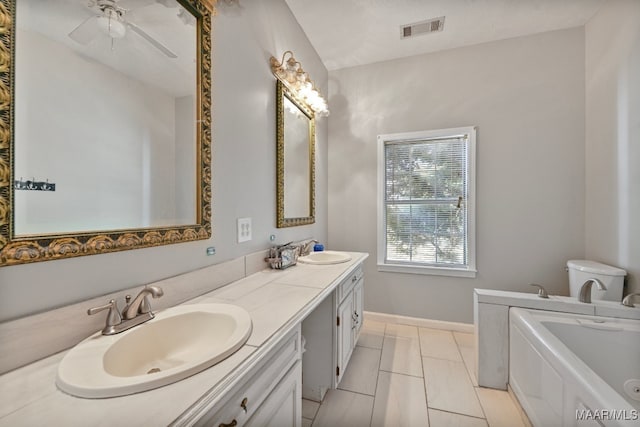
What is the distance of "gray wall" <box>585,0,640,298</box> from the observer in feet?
5.49

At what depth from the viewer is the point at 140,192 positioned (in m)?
0.94

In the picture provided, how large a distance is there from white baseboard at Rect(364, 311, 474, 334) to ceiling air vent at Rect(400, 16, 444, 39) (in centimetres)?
269

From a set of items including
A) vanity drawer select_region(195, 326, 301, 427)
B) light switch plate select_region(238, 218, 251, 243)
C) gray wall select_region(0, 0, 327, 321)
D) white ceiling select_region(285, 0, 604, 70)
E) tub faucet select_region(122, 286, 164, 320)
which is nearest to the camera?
vanity drawer select_region(195, 326, 301, 427)

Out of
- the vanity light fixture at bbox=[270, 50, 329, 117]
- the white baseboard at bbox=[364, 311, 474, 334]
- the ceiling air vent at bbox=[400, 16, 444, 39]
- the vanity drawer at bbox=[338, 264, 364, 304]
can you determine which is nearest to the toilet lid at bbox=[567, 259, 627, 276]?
the white baseboard at bbox=[364, 311, 474, 334]

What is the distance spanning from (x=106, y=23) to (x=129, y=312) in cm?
96

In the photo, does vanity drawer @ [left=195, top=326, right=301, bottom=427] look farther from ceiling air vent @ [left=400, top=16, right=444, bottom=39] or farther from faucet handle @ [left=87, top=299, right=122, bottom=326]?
ceiling air vent @ [left=400, top=16, right=444, bottom=39]

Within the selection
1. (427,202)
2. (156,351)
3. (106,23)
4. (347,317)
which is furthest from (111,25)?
(427,202)

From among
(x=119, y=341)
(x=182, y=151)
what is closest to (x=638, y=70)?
(x=182, y=151)

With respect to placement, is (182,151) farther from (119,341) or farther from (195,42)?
(119,341)

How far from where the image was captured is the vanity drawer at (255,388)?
0.59 metres

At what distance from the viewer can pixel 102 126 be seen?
0.82 m

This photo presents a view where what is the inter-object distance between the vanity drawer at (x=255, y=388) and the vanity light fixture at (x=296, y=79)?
5.59 feet

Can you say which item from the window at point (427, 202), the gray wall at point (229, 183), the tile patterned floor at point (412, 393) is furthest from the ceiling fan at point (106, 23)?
the window at point (427, 202)

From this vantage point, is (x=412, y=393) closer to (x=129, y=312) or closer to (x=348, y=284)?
(x=348, y=284)
